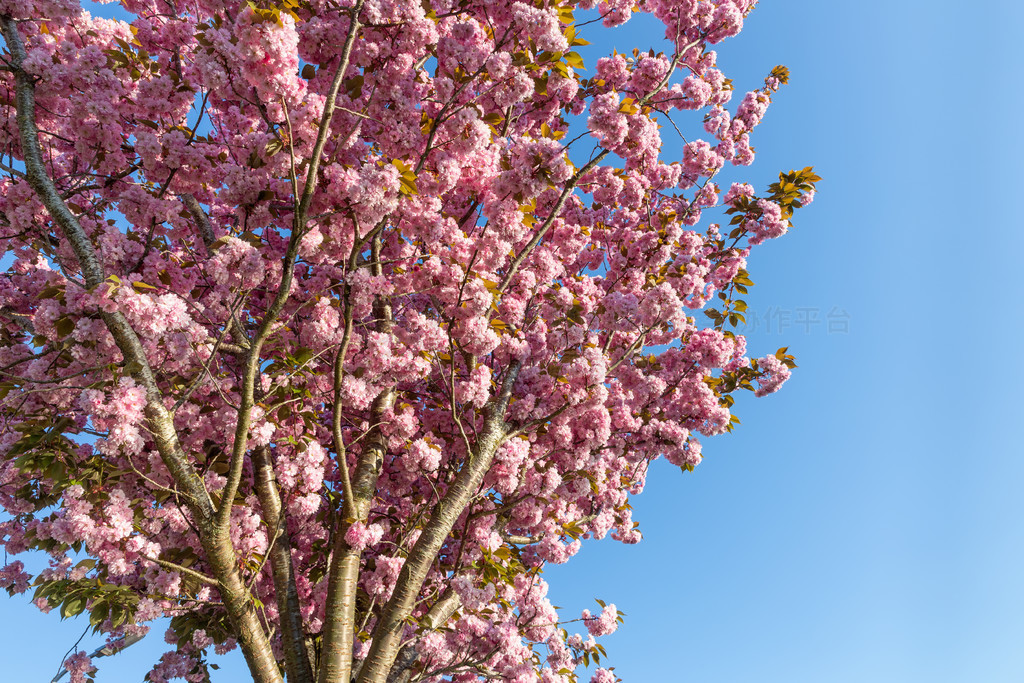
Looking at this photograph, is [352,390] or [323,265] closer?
[352,390]

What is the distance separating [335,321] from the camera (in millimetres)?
4980

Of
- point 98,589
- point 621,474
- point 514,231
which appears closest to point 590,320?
point 514,231

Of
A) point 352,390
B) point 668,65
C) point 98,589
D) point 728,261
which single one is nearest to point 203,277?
point 352,390

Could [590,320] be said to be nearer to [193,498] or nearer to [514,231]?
[514,231]

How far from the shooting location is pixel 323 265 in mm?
5727

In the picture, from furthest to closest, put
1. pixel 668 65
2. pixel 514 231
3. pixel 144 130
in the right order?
1. pixel 668 65
2. pixel 514 231
3. pixel 144 130

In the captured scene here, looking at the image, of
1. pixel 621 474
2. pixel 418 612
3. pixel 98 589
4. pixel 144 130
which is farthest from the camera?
pixel 621 474

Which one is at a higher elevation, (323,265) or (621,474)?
(323,265)

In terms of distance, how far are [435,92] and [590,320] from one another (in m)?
2.82

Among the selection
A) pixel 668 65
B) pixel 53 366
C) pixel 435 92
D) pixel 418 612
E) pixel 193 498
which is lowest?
pixel 418 612

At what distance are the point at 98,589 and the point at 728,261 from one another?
6.75 m

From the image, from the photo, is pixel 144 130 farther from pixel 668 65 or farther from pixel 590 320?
pixel 668 65

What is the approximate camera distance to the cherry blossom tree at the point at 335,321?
175 inches

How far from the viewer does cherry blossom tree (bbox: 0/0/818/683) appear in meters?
4.45
